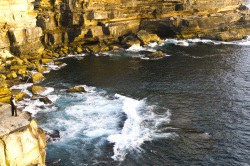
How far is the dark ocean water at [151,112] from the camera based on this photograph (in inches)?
1256

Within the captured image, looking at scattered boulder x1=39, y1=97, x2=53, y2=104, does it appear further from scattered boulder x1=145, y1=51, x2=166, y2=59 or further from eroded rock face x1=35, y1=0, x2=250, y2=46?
eroded rock face x1=35, y1=0, x2=250, y2=46

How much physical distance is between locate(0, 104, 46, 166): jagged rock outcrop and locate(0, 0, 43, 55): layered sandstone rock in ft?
131

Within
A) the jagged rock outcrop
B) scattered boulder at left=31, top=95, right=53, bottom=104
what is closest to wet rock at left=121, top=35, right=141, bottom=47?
scattered boulder at left=31, top=95, right=53, bottom=104

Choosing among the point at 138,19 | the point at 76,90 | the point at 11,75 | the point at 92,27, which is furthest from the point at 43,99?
the point at 138,19

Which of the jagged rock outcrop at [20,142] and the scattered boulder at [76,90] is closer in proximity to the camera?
the jagged rock outcrop at [20,142]

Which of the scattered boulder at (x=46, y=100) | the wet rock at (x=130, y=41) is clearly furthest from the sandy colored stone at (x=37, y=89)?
the wet rock at (x=130, y=41)

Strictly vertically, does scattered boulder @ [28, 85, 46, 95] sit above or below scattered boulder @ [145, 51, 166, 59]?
below

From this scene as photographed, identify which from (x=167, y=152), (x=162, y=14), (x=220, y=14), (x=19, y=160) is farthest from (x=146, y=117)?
(x=220, y=14)

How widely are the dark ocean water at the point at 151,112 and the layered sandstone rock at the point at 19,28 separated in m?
7.89

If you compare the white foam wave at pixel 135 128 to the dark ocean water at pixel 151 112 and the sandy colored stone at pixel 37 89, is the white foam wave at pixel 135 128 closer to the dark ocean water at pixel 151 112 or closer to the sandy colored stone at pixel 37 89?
the dark ocean water at pixel 151 112

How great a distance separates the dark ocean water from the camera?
31.9 metres

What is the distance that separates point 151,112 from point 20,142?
20.5 metres

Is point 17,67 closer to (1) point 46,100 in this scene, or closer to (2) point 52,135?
(1) point 46,100

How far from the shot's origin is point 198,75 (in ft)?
185
